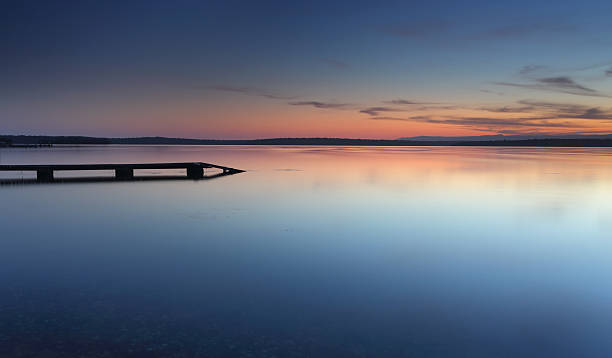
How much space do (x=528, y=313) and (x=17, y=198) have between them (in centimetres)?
1807

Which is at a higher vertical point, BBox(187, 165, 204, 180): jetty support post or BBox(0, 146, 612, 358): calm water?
BBox(187, 165, 204, 180): jetty support post

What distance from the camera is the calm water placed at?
4637 mm

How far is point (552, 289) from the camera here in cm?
654

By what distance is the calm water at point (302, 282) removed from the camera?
183 inches

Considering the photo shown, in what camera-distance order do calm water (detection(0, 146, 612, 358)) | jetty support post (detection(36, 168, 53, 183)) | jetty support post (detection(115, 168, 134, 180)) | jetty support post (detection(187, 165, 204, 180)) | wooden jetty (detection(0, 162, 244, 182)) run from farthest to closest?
jetty support post (detection(187, 165, 204, 180))
jetty support post (detection(115, 168, 134, 180))
jetty support post (detection(36, 168, 53, 183))
wooden jetty (detection(0, 162, 244, 182))
calm water (detection(0, 146, 612, 358))

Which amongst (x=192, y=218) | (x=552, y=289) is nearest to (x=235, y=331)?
(x=552, y=289)

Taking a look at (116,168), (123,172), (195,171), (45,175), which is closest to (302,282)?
(195,171)

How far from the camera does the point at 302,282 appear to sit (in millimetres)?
6727

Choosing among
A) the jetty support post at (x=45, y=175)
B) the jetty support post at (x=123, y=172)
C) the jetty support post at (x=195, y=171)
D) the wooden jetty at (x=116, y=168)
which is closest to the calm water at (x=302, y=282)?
the wooden jetty at (x=116, y=168)

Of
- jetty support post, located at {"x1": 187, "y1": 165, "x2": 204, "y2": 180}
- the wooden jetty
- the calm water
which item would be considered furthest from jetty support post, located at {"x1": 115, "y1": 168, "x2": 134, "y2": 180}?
the calm water

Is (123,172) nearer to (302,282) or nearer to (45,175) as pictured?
(45,175)

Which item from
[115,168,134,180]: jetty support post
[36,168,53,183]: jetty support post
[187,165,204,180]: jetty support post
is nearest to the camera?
[36,168,53,183]: jetty support post

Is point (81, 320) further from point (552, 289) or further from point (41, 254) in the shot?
point (552, 289)

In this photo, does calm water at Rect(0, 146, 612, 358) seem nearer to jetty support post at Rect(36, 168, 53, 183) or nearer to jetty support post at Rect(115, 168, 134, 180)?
jetty support post at Rect(36, 168, 53, 183)
